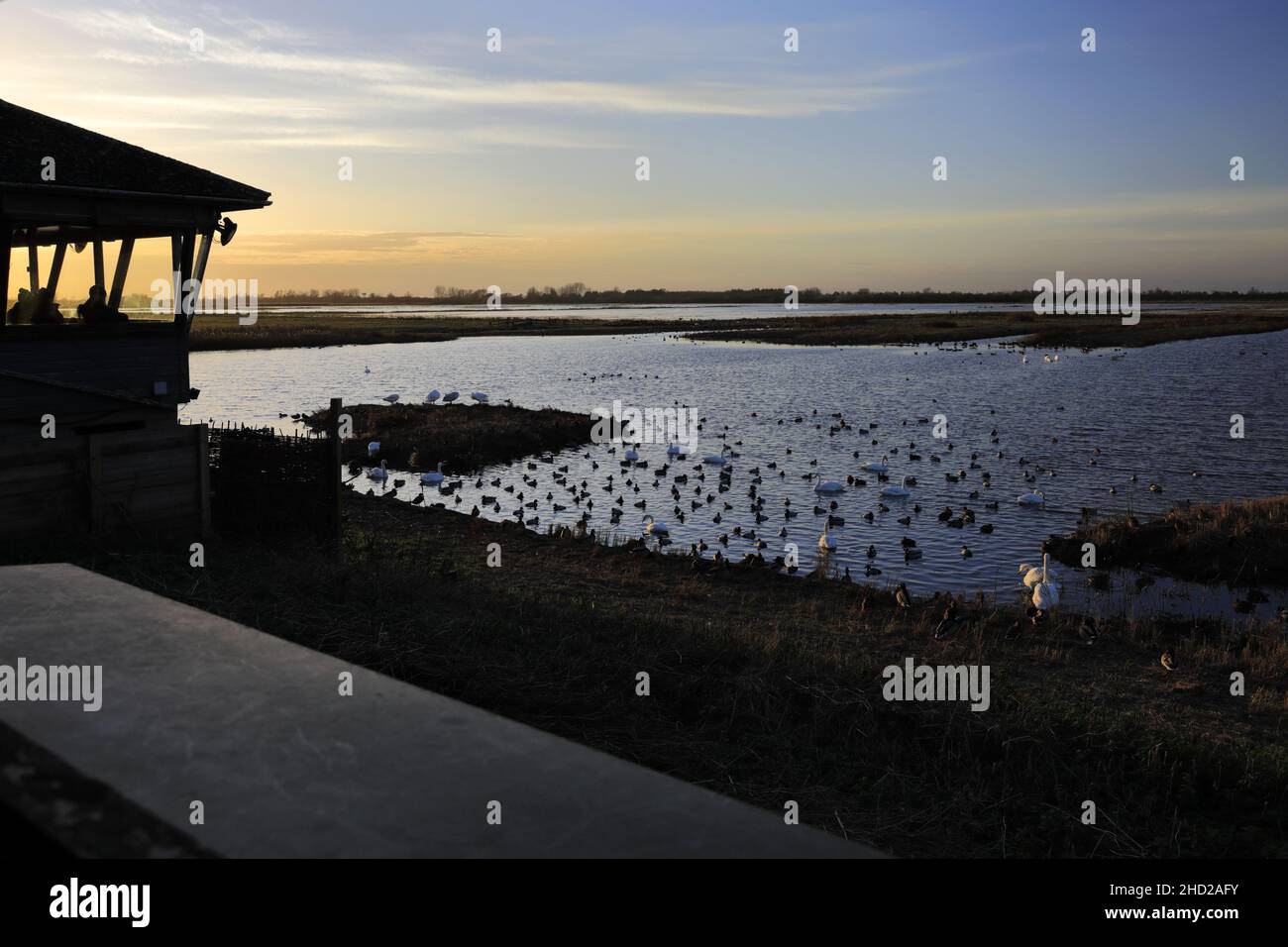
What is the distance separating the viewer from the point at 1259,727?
891 cm

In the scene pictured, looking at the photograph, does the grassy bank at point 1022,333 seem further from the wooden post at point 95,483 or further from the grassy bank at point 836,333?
the wooden post at point 95,483

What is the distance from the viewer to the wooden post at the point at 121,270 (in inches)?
589

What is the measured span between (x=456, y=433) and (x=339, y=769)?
2782 centimetres

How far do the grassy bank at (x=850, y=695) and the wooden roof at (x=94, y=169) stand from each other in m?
5.24

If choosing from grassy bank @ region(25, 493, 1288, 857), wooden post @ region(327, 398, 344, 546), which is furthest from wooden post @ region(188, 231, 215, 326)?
grassy bank @ region(25, 493, 1288, 857)

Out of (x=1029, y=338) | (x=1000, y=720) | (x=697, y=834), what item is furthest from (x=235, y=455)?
(x=1029, y=338)

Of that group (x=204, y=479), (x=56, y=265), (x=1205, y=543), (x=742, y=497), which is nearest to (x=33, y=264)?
(x=56, y=265)

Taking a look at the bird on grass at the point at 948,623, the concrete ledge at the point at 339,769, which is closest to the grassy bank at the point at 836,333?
the bird on grass at the point at 948,623

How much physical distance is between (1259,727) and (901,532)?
9748 mm

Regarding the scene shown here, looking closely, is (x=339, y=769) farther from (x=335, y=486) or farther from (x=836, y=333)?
(x=836, y=333)

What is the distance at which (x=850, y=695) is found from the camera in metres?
8.27

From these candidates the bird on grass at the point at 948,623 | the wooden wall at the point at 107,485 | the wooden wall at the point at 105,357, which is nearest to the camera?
the wooden wall at the point at 107,485

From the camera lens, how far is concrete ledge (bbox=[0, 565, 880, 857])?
5.12 ft
